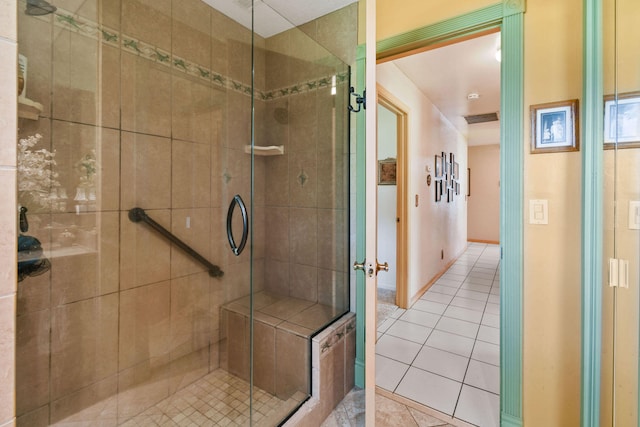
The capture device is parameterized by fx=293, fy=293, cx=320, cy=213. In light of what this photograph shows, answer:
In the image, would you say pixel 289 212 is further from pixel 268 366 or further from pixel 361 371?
pixel 361 371

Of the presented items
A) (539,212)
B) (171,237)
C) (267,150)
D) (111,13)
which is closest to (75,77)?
(111,13)

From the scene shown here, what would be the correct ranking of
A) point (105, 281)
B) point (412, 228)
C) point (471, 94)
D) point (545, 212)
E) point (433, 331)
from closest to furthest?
point (545, 212) < point (105, 281) < point (433, 331) < point (412, 228) < point (471, 94)

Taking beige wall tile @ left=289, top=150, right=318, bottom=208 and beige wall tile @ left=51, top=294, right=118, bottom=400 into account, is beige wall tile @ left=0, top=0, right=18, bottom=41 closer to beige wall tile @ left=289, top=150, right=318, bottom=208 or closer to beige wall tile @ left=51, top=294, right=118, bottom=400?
beige wall tile @ left=51, top=294, right=118, bottom=400

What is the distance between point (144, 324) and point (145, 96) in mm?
1312

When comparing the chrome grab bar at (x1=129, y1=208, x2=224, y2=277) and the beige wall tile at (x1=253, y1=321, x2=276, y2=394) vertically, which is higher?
the chrome grab bar at (x1=129, y1=208, x2=224, y2=277)

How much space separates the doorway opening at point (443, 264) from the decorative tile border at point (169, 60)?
63 cm

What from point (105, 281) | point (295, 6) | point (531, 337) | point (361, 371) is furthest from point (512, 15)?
point (105, 281)

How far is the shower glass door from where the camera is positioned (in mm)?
1098

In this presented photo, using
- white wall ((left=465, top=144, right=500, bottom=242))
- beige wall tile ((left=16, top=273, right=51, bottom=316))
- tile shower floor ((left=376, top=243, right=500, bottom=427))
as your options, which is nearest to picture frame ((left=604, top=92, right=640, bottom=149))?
tile shower floor ((left=376, top=243, right=500, bottom=427))

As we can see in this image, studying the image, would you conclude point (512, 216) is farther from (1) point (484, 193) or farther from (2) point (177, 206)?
(1) point (484, 193)

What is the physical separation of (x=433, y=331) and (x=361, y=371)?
1.06m

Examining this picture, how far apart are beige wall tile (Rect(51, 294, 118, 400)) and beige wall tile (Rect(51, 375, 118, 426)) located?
0.10ft

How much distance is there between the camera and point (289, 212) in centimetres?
219

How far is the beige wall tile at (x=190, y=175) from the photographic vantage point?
1.84 meters
